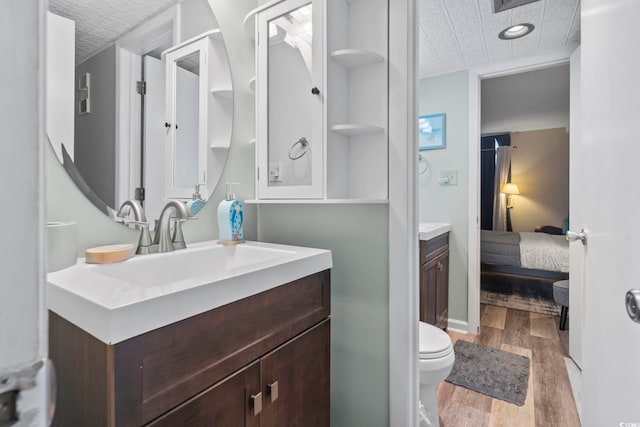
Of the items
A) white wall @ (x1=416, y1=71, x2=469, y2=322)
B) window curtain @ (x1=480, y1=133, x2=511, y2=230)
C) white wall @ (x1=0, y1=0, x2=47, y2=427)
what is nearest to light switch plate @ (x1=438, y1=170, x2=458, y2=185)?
white wall @ (x1=416, y1=71, x2=469, y2=322)

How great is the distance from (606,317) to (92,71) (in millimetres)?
1683

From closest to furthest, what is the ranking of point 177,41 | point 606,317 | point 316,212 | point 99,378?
point 99,378 → point 606,317 → point 177,41 → point 316,212

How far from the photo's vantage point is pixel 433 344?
1.44m

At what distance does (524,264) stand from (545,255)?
22 cm

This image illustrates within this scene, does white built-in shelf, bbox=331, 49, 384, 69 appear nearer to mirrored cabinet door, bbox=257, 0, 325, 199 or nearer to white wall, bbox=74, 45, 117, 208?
mirrored cabinet door, bbox=257, 0, 325, 199

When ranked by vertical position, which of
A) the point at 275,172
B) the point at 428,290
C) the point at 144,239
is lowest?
the point at 428,290

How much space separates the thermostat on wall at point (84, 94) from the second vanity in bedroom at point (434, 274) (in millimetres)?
1822

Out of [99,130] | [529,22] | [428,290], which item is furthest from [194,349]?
[529,22]

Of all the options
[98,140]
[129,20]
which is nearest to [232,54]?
[129,20]

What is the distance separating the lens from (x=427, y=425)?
4.56ft

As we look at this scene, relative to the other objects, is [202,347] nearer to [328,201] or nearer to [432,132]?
[328,201]

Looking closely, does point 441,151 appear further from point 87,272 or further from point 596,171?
point 87,272

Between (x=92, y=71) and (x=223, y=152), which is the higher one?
(x=92, y=71)

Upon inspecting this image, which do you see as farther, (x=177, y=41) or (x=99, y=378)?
(x=177, y=41)
